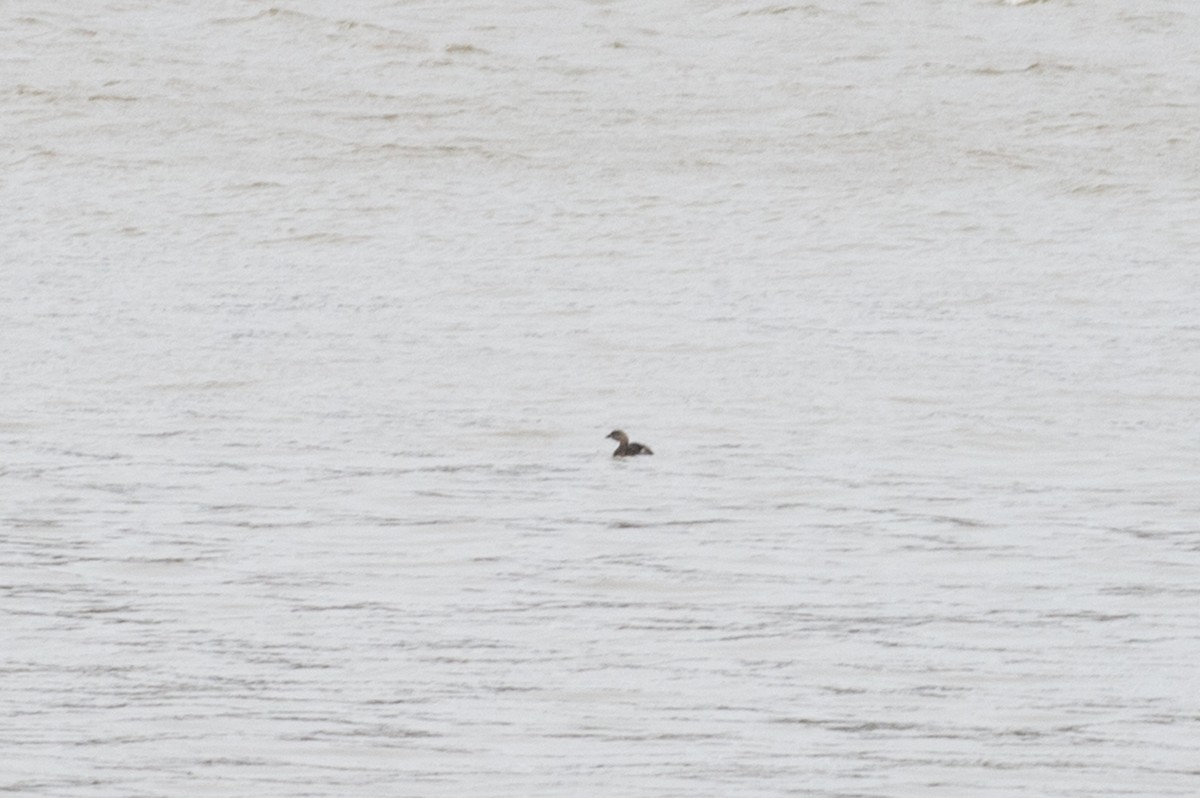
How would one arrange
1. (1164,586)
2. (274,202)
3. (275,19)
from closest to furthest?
1. (1164,586)
2. (274,202)
3. (275,19)

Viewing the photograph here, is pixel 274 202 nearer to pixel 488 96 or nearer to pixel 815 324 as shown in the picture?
pixel 488 96

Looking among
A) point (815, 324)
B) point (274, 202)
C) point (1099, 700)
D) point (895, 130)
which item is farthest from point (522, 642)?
point (895, 130)

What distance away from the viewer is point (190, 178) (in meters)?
23.8

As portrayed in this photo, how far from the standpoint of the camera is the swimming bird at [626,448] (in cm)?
1394

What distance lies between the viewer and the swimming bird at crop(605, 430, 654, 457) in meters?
13.9

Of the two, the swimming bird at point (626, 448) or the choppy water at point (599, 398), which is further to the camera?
the swimming bird at point (626, 448)

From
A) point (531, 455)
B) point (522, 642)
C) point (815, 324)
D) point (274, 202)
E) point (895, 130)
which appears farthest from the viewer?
point (895, 130)

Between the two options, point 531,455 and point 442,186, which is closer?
point 531,455

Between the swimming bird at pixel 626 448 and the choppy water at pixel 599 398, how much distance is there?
0.39 feet

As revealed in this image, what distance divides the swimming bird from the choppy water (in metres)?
0.12

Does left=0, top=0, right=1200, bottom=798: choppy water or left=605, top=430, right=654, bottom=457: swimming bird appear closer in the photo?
left=0, top=0, right=1200, bottom=798: choppy water

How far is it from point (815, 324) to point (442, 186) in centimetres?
588

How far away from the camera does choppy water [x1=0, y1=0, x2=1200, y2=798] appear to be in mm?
9188

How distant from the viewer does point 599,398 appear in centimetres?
1612
